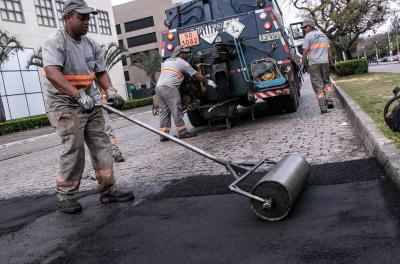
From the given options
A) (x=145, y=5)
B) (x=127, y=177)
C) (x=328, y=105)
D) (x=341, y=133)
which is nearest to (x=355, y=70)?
(x=328, y=105)

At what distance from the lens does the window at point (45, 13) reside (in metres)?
33.6

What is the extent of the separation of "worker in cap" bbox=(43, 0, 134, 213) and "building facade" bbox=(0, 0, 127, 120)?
89.3ft

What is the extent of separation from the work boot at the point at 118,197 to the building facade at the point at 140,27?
6499cm

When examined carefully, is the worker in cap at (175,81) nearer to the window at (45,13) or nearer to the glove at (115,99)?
the glove at (115,99)

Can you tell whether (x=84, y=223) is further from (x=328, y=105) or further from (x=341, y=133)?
(x=328, y=105)

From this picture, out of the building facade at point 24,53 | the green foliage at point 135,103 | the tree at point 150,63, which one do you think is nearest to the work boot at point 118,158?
the green foliage at point 135,103

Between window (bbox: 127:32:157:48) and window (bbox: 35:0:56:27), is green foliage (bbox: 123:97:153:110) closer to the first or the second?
window (bbox: 35:0:56:27)

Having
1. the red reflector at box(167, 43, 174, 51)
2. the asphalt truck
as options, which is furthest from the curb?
the red reflector at box(167, 43, 174, 51)

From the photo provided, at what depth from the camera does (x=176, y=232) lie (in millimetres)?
3217

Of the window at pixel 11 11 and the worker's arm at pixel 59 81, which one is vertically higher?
the window at pixel 11 11

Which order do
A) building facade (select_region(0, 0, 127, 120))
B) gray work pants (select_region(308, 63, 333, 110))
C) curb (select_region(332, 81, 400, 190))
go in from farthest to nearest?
1. building facade (select_region(0, 0, 127, 120))
2. gray work pants (select_region(308, 63, 333, 110))
3. curb (select_region(332, 81, 400, 190))

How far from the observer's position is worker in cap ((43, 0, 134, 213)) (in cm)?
392

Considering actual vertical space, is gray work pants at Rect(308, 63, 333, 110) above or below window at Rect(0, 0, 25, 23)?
below

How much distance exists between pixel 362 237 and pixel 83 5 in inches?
118
